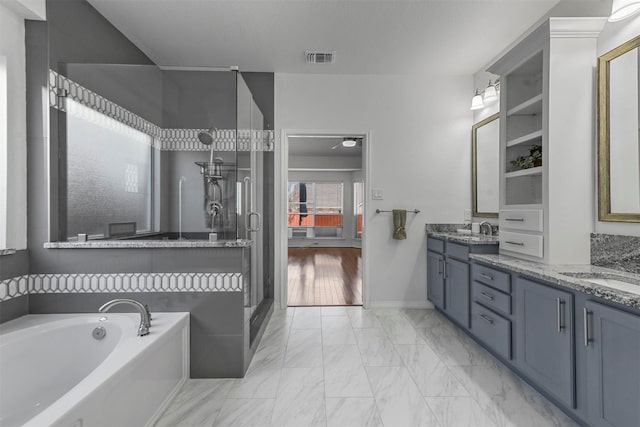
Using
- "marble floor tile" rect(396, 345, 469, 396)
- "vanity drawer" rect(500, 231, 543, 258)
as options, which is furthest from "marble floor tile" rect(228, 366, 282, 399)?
"vanity drawer" rect(500, 231, 543, 258)

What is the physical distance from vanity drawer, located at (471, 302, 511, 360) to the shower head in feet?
8.16

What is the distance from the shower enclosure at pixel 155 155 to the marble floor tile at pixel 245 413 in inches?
24.0

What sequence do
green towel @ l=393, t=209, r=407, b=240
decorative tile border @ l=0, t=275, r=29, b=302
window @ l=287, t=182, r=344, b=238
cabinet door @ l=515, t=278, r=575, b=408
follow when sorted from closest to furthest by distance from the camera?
cabinet door @ l=515, t=278, r=575, b=408
decorative tile border @ l=0, t=275, r=29, b=302
green towel @ l=393, t=209, r=407, b=240
window @ l=287, t=182, r=344, b=238

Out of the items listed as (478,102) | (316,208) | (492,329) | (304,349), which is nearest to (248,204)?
(304,349)

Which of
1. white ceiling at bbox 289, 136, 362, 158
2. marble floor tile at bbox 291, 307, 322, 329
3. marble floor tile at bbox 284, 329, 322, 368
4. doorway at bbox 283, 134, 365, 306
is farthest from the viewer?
doorway at bbox 283, 134, 365, 306

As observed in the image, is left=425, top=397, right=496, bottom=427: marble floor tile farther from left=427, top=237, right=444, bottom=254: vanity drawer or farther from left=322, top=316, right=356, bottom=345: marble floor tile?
left=427, top=237, right=444, bottom=254: vanity drawer

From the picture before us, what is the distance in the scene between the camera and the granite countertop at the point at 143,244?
197 cm

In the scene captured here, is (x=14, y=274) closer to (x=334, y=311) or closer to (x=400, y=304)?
(x=334, y=311)

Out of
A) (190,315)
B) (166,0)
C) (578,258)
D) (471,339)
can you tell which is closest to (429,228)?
(471,339)

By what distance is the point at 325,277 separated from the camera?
515 centimetres

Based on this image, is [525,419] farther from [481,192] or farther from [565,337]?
[481,192]

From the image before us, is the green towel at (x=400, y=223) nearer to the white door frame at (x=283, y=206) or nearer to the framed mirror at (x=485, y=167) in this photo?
the white door frame at (x=283, y=206)

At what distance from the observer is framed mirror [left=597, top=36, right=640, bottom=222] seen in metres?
1.80

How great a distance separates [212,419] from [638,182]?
2706 millimetres
